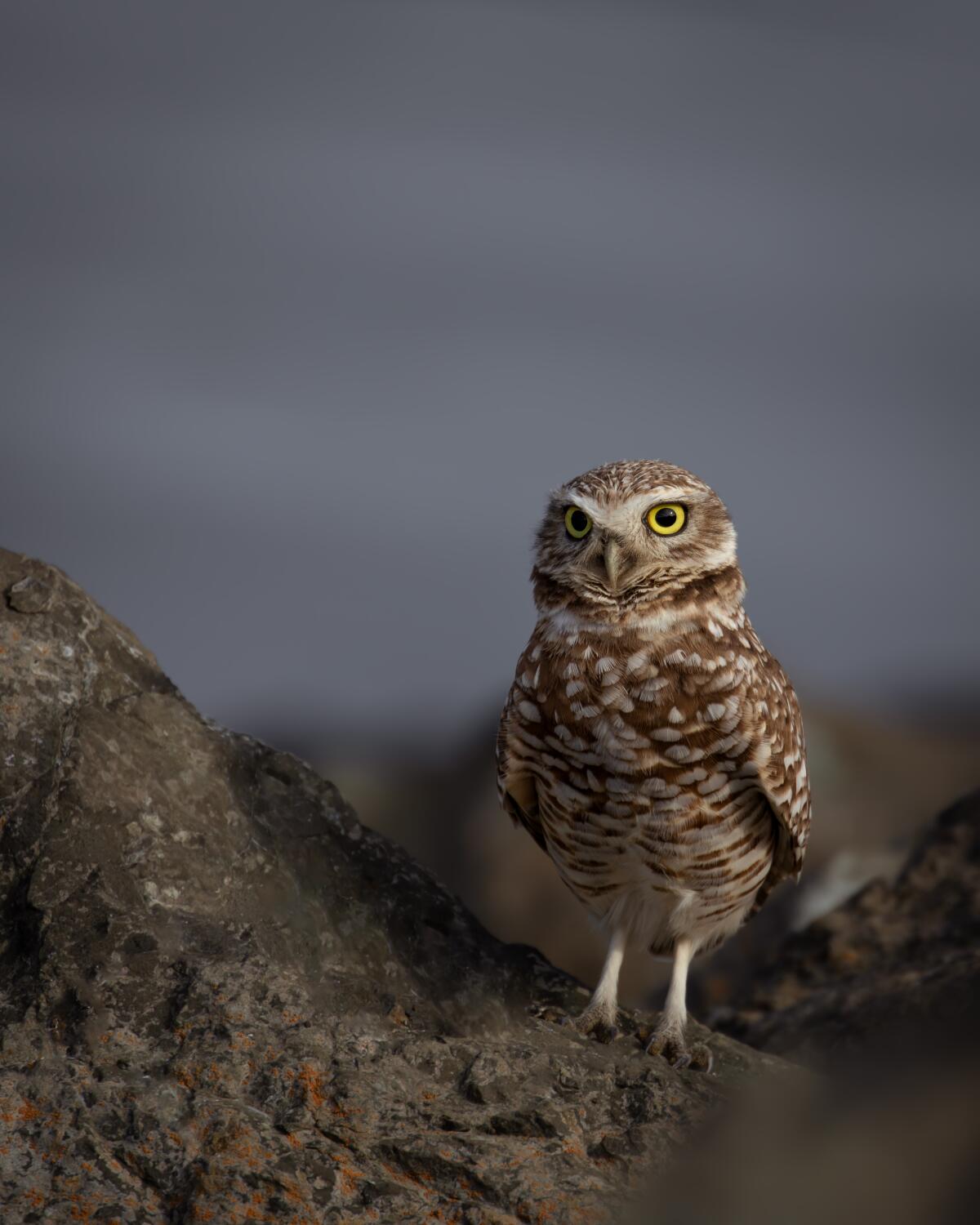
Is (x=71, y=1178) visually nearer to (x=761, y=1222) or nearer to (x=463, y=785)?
(x=761, y=1222)

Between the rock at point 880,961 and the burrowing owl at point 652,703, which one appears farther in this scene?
the rock at point 880,961

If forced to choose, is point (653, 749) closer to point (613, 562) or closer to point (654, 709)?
point (654, 709)

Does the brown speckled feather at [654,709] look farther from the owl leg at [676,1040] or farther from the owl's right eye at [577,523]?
the owl leg at [676,1040]

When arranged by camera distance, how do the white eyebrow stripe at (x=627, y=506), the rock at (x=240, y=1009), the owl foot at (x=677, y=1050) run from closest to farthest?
the rock at (x=240, y=1009) → the white eyebrow stripe at (x=627, y=506) → the owl foot at (x=677, y=1050)

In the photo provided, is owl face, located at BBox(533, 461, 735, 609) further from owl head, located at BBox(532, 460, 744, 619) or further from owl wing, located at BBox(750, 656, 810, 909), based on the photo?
owl wing, located at BBox(750, 656, 810, 909)

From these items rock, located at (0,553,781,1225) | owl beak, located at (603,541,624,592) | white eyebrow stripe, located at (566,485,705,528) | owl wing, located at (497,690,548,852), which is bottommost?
rock, located at (0,553,781,1225)

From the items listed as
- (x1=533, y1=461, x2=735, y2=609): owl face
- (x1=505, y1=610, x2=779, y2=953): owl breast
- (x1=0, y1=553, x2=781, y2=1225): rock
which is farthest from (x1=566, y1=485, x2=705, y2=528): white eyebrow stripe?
(x1=0, y1=553, x2=781, y2=1225): rock

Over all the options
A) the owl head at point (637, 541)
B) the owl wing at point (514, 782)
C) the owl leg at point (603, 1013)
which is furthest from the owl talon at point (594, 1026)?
the owl head at point (637, 541)
